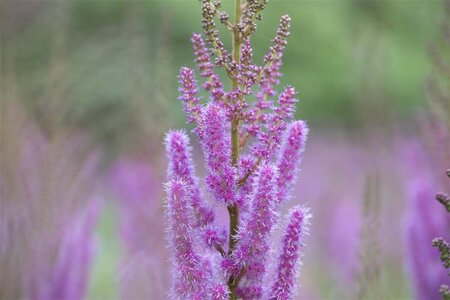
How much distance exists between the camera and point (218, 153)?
4.70ft

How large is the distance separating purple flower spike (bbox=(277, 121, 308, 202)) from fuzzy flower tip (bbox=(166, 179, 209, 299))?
15cm

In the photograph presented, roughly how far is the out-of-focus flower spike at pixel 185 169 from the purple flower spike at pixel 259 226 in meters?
0.09

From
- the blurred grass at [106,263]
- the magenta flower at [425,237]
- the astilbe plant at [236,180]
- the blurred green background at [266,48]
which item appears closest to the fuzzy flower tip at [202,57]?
the astilbe plant at [236,180]

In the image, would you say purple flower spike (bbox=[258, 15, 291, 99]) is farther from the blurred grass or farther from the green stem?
the blurred grass

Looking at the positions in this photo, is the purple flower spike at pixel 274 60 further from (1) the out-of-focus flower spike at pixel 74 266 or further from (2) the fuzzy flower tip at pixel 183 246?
(1) the out-of-focus flower spike at pixel 74 266


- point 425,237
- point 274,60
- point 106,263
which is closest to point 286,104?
point 274,60

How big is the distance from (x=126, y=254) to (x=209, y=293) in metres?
2.37

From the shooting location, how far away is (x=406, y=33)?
1213cm

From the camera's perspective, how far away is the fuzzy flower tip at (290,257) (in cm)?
142

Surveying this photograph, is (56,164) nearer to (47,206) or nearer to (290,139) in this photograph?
(47,206)

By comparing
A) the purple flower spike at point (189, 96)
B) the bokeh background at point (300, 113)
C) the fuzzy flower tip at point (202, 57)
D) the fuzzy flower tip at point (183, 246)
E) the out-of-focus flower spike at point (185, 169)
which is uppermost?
the bokeh background at point (300, 113)

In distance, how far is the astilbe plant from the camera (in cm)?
143

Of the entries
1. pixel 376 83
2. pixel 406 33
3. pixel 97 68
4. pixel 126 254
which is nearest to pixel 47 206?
pixel 376 83

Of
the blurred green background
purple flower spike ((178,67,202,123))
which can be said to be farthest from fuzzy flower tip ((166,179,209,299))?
the blurred green background
